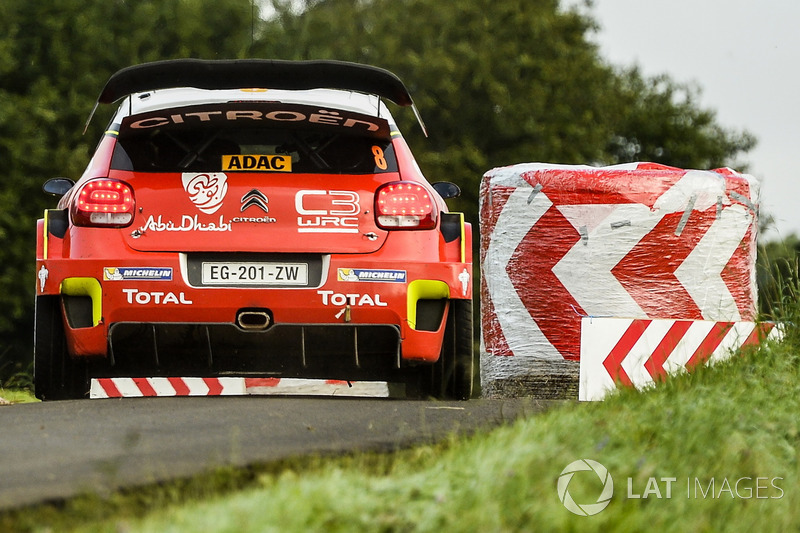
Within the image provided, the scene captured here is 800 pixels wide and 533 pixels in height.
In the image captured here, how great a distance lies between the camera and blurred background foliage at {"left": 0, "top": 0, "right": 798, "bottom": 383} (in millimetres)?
32406

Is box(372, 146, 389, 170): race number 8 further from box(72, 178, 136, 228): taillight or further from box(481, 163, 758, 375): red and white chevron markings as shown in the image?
box(481, 163, 758, 375): red and white chevron markings

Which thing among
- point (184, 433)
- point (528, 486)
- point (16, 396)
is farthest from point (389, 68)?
point (528, 486)

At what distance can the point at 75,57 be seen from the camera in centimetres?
3472

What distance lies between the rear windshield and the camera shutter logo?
3229 mm

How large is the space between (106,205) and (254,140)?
0.84 metres

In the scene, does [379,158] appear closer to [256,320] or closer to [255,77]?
[255,77]

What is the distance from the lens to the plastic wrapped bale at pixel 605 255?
1002cm

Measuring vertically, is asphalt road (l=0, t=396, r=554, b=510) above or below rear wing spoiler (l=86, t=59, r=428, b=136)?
below

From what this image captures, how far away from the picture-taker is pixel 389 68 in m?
43.4

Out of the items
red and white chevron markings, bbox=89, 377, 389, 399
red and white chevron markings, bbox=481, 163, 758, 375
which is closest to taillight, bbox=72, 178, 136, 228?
red and white chevron markings, bbox=89, 377, 389, 399

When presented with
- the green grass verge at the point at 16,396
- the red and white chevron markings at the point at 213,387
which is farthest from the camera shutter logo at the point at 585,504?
the green grass verge at the point at 16,396

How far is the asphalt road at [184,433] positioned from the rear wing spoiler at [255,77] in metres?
1.64

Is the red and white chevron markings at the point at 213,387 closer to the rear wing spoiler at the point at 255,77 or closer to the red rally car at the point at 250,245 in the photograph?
the red rally car at the point at 250,245

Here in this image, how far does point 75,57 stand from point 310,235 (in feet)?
94.4
